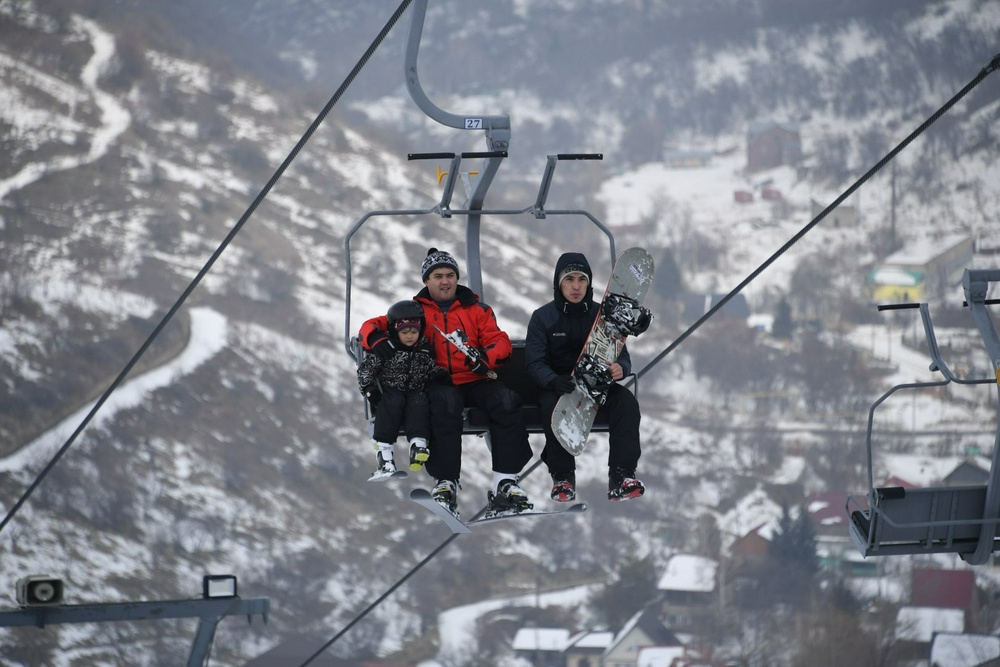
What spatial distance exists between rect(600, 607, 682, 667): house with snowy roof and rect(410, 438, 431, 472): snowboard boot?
44.3m

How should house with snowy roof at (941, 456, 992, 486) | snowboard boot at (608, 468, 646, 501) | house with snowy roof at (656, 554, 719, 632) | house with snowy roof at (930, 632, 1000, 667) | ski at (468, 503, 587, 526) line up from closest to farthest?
ski at (468, 503, 587, 526)
snowboard boot at (608, 468, 646, 501)
house with snowy roof at (930, 632, 1000, 667)
house with snowy roof at (656, 554, 719, 632)
house with snowy roof at (941, 456, 992, 486)

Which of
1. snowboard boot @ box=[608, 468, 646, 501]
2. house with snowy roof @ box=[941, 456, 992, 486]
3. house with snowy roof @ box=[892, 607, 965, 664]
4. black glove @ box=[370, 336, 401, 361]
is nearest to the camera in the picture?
snowboard boot @ box=[608, 468, 646, 501]

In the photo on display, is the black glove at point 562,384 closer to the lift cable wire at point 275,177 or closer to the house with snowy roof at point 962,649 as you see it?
the lift cable wire at point 275,177

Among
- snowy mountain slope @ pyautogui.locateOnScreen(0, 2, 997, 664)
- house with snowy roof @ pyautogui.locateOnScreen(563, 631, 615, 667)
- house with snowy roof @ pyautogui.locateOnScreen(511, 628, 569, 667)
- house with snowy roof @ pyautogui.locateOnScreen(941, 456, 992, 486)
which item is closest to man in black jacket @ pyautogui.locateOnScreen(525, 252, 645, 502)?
snowy mountain slope @ pyautogui.locateOnScreen(0, 2, 997, 664)

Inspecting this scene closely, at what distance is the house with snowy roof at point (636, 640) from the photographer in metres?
48.1

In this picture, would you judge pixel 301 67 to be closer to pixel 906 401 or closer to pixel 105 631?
pixel 906 401

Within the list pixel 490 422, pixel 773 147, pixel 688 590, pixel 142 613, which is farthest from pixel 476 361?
pixel 773 147

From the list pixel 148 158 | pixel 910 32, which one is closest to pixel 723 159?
pixel 910 32

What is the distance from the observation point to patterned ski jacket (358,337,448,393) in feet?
16.8

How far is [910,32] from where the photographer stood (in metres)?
110

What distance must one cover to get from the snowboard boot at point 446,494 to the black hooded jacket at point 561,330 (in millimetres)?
512

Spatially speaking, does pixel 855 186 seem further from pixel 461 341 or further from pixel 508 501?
pixel 508 501

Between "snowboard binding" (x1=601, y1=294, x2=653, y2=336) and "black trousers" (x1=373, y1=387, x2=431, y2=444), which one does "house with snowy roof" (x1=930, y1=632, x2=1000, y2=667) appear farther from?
"black trousers" (x1=373, y1=387, x2=431, y2=444)

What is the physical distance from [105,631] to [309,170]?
43.7m
